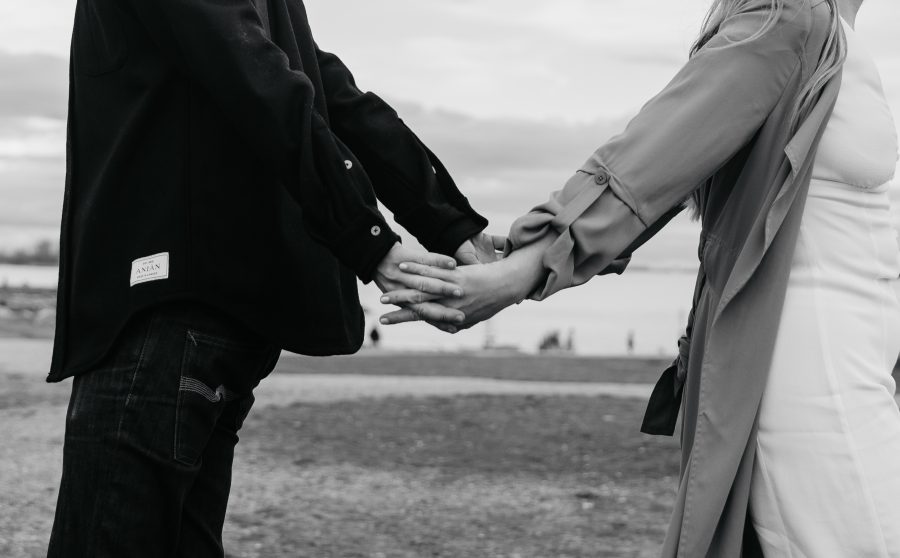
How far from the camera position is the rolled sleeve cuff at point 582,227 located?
241 cm

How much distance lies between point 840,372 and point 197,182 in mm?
1402

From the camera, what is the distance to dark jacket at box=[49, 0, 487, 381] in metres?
2.35

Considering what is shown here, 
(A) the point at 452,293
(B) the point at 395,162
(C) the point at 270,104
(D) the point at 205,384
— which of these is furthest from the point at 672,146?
(D) the point at 205,384

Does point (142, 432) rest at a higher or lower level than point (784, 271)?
lower

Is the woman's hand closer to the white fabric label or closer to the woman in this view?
the woman

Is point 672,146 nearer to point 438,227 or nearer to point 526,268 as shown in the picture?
point 526,268

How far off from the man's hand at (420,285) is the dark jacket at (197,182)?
0.15 m

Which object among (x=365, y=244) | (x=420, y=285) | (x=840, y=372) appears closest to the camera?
(x=840, y=372)

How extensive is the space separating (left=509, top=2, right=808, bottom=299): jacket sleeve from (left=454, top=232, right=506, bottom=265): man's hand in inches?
22.7

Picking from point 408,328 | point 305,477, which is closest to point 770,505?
point 305,477

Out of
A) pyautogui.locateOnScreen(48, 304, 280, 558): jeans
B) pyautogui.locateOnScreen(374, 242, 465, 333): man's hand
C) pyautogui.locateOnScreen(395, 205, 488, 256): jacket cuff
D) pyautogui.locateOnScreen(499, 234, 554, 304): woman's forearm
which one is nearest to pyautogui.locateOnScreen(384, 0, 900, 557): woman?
pyautogui.locateOnScreen(499, 234, 554, 304): woman's forearm

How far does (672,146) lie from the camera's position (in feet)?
7.66

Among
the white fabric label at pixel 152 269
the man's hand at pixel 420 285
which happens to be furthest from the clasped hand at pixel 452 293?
the white fabric label at pixel 152 269

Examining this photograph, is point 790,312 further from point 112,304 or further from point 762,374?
point 112,304
